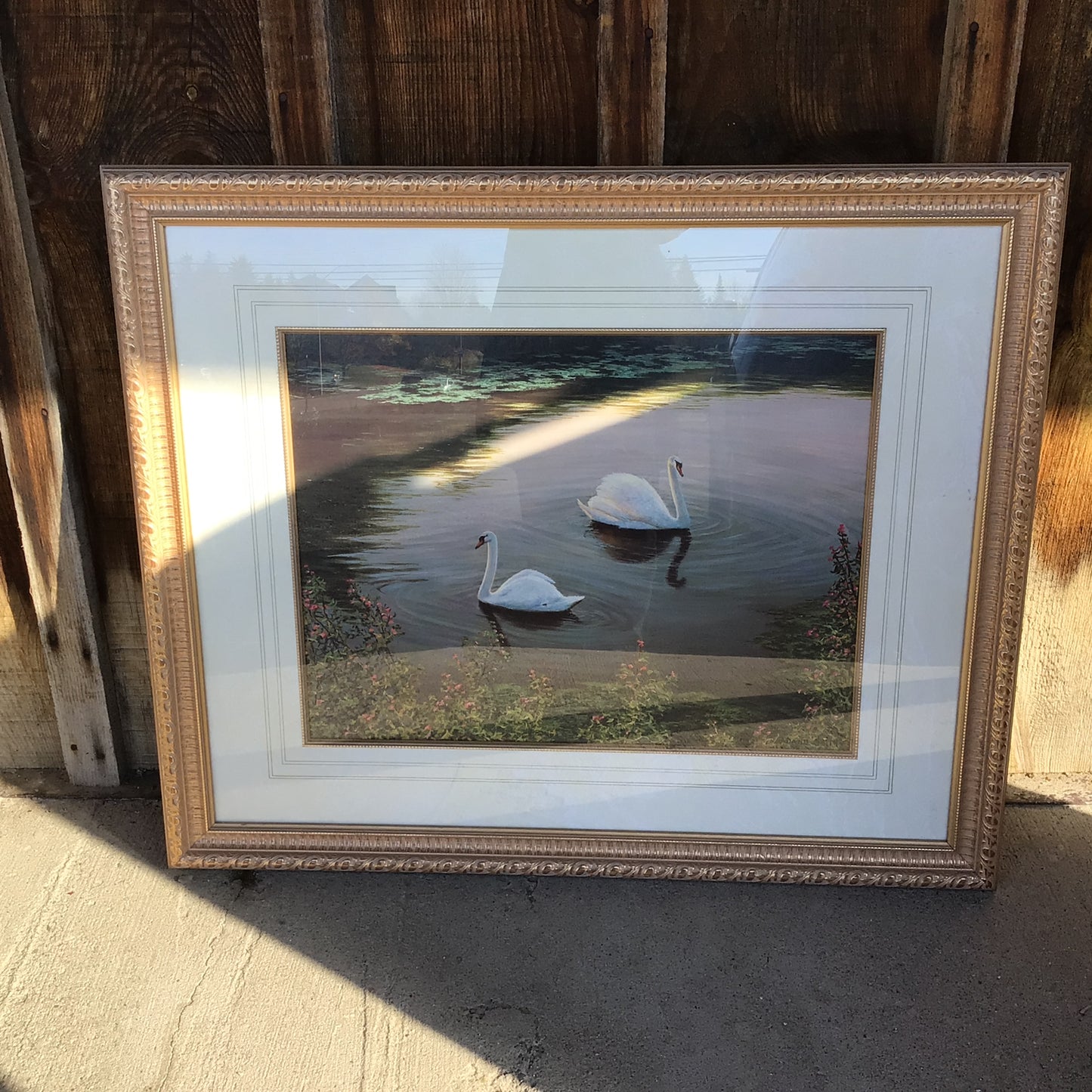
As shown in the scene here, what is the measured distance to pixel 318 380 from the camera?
3.59 feet

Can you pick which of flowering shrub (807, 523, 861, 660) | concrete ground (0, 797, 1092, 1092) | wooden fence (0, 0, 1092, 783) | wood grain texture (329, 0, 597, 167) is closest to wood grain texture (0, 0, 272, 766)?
wooden fence (0, 0, 1092, 783)

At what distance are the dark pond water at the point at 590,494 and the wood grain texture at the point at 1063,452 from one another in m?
0.36

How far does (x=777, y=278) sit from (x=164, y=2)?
34.6 inches

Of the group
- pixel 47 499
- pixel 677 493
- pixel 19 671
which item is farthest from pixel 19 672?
pixel 677 493

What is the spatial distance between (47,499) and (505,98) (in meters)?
0.90

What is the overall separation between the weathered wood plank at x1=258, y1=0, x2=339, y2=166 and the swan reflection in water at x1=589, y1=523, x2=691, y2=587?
62 centimetres

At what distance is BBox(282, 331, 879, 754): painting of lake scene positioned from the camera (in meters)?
1.08

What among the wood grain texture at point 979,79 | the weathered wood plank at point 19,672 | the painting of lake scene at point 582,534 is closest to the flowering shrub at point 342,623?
the painting of lake scene at point 582,534

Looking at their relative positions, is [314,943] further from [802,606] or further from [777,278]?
[777,278]

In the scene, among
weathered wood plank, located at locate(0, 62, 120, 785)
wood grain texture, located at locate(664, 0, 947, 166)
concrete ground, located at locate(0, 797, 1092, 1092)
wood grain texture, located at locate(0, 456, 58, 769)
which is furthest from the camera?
wood grain texture, located at locate(0, 456, 58, 769)

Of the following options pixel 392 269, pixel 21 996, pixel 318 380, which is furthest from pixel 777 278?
pixel 21 996

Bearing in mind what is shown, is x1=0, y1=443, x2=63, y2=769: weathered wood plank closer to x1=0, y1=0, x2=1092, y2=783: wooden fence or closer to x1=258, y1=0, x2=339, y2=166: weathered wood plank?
x1=0, y1=0, x2=1092, y2=783: wooden fence

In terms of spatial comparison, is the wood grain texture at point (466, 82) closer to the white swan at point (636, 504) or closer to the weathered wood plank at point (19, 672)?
the white swan at point (636, 504)

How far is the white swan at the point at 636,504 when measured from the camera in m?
1.11
